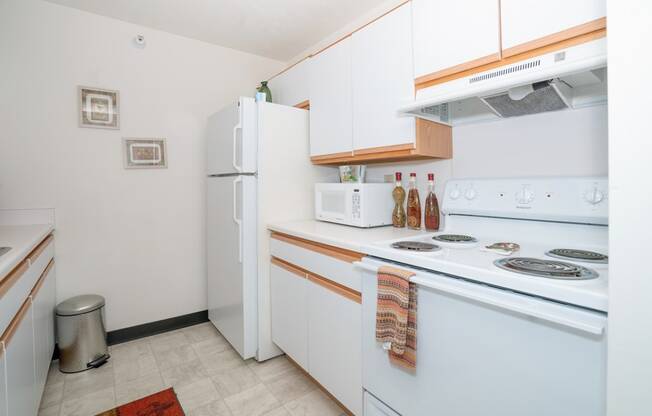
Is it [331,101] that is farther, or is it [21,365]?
[331,101]

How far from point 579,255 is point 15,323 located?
2.00 m

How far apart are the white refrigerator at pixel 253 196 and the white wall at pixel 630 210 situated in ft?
5.69

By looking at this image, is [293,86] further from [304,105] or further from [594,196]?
[594,196]

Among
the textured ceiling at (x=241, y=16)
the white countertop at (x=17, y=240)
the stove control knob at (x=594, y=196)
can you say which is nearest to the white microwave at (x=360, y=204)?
the stove control knob at (x=594, y=196)

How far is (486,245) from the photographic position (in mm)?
1338

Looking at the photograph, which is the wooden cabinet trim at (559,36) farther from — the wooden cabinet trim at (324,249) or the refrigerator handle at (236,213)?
the refrigerator handle at (236,213)

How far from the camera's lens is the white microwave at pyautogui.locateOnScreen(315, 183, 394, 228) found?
74.2 inches

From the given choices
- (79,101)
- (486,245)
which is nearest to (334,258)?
(486,245)

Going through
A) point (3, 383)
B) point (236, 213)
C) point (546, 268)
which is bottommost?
point (3, 383)

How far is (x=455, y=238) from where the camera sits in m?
1.46

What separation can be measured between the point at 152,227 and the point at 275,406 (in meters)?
1.62

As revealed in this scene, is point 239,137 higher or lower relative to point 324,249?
higher

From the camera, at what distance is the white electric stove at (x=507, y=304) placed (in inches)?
30.8

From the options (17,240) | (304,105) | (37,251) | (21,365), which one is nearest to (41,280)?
(37,251)
